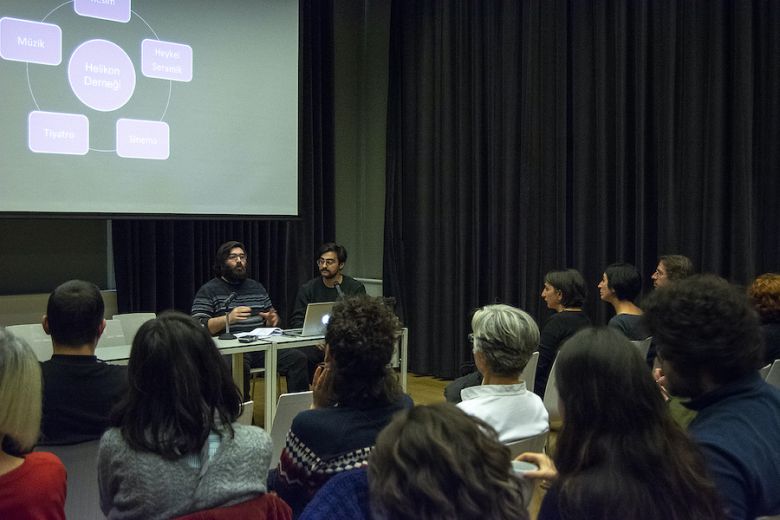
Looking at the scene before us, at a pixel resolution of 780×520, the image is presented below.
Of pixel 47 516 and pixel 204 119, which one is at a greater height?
pixel 204 119

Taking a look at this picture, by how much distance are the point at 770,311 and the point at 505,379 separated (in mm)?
1608

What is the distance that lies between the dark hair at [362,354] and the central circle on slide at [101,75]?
339 centimetres

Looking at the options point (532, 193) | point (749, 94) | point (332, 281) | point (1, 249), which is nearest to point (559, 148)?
point (532, 193)

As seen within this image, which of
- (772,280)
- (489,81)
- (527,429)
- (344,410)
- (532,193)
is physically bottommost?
(527,429)

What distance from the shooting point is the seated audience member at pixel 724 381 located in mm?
1399

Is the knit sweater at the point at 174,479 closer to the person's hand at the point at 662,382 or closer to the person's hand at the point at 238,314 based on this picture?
the person's hand at the point at 662,382

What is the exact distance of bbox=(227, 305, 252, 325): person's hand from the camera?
14.7 ft

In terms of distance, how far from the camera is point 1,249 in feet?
16.9

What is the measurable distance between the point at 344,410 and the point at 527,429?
0.66 metres

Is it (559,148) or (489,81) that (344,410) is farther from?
(489,81)

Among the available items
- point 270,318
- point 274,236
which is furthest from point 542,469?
point 274,236

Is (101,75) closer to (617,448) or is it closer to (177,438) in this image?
(177,438)

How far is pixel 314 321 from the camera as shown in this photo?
175 inches

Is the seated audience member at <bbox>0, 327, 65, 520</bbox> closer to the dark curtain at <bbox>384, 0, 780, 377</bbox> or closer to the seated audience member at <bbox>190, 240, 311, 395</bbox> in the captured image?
the seated audience member at <bbox>190, 240, 311, 395</bbox>
